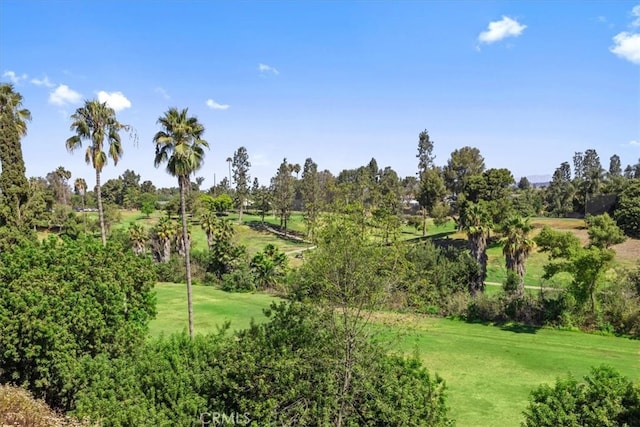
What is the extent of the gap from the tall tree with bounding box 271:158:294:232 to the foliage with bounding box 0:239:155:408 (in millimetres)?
61120

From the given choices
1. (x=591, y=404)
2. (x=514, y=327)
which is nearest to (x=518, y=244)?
(x=514, y=327)

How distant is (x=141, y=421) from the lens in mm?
10016

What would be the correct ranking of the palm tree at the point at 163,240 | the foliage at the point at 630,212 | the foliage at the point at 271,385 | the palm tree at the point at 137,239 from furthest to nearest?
the foliage at the point at 630,212 → the palm tree at the point at 137,239 → the palm tree at the point at 163,240 → the foliage at the point at 271,385

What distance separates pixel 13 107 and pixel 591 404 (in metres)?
43.1

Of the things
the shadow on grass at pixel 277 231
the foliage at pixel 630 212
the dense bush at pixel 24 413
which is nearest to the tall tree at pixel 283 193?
the shadow on grass at pixel 277 231

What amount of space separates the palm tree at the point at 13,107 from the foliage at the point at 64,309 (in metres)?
26.2

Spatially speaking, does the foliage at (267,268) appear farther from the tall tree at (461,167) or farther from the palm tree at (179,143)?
the tall tree at (461,167)

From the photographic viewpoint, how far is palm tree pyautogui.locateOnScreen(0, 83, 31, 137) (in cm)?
3628

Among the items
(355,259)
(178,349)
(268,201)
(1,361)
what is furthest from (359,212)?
(268,201)

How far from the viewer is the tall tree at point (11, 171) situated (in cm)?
3522

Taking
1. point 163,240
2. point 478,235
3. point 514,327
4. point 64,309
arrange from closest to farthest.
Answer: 1. point 64,309
2. point 514,327
3. point 478,235
4. point 163,240

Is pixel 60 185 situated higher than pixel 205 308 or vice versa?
pixel 60 185

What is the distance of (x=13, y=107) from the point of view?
1464 inches

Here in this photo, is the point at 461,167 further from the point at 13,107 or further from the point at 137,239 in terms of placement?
the point at 13,107
